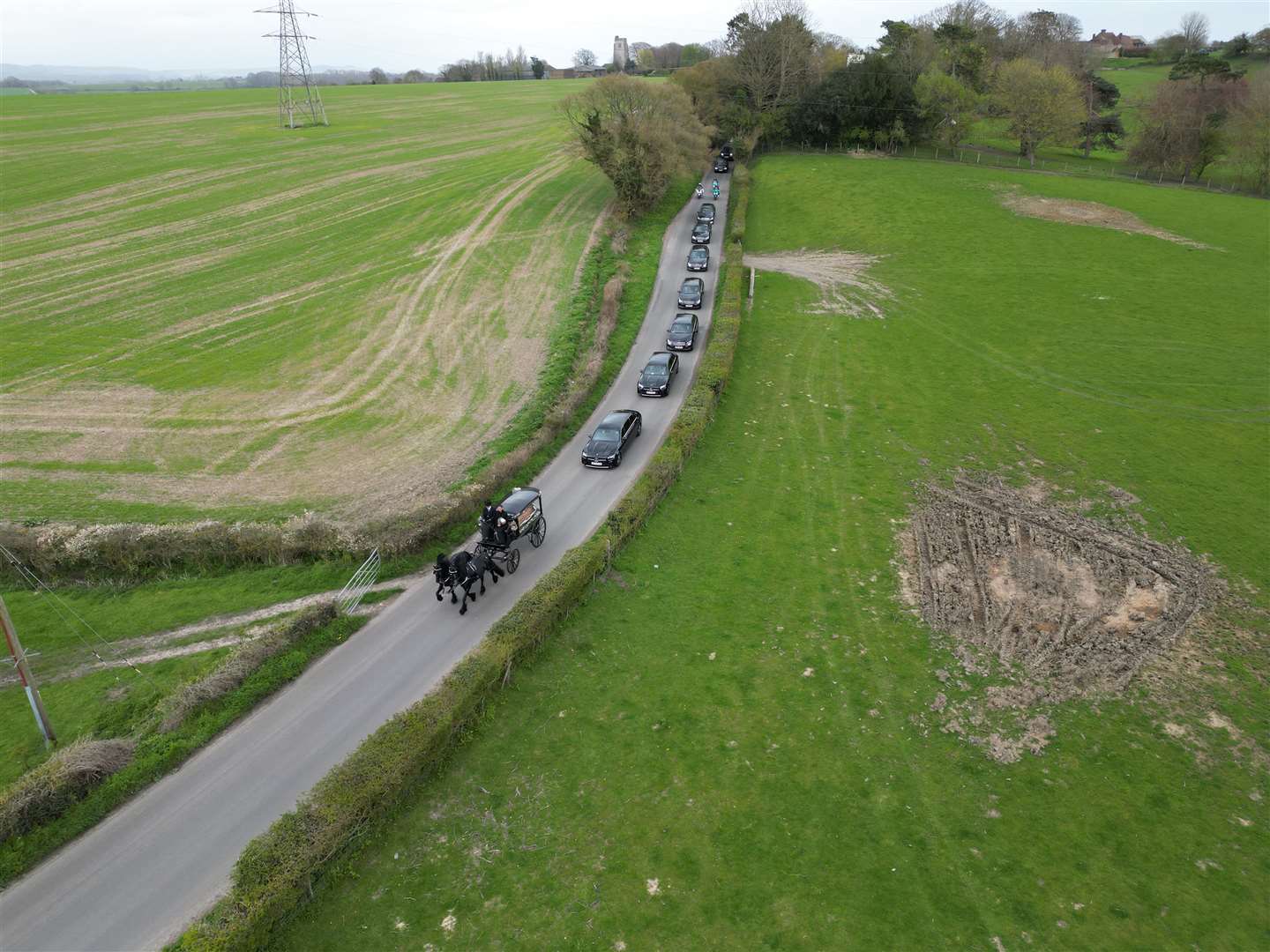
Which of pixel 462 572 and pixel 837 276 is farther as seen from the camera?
pixel 837 276

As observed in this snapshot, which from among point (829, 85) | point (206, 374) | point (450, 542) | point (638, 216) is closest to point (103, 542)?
point (450, 542)

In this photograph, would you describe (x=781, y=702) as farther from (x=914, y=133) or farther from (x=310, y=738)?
(x=914, y=133)

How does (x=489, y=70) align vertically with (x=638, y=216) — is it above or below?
above

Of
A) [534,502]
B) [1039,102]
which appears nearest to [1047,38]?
[1039,102]

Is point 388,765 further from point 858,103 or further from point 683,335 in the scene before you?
point 858,103

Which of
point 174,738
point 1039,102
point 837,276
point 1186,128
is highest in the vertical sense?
point 1039,102

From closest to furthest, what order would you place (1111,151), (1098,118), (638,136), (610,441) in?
(610,441) → (638,136) → (1098,118) → (1111,151)
